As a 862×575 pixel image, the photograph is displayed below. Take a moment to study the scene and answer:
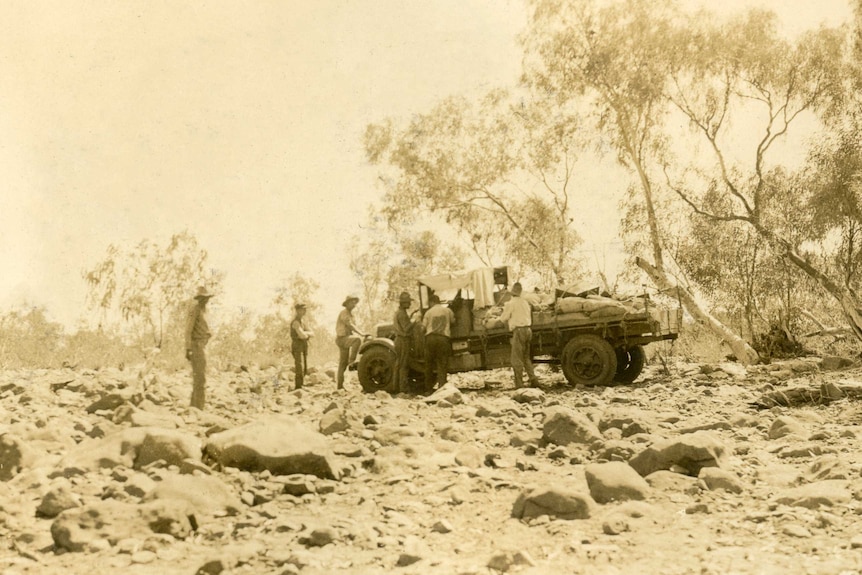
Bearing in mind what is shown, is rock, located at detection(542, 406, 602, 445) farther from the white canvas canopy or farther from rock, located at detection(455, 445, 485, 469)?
the white canvas canopy

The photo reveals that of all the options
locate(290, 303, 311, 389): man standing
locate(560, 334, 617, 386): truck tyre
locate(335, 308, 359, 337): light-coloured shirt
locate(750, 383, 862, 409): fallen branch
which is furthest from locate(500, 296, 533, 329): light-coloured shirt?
locate(750, 383, 862, 409): fallen branch

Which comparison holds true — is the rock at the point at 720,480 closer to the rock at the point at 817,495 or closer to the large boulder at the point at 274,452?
the rock at the point at 817,495

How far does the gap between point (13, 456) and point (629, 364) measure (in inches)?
398

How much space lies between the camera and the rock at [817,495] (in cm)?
470

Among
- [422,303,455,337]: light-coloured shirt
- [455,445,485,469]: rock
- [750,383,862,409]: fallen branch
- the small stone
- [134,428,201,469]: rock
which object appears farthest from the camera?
[422,303,455,337]: light-coloured shirt

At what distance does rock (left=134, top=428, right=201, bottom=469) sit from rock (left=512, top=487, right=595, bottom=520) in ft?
8.35

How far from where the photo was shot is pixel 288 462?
5.62 metres

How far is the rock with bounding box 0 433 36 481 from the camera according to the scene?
5525 millimetres

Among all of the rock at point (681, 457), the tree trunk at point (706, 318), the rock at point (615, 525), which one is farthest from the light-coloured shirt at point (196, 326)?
the tree trunk at point (706, 318)

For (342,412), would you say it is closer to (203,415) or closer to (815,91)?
(203,415)

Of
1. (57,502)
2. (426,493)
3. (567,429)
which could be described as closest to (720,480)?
(567,429)

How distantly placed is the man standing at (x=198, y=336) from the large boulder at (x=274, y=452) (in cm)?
300

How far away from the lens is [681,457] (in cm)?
575

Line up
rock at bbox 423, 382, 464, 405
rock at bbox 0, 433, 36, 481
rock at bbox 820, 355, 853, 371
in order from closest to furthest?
rock at bbox 0, 433, 36, 481 < rock at bbox 423, 382, 464, 405 < rock at bbox 820, 355, 853, 371
